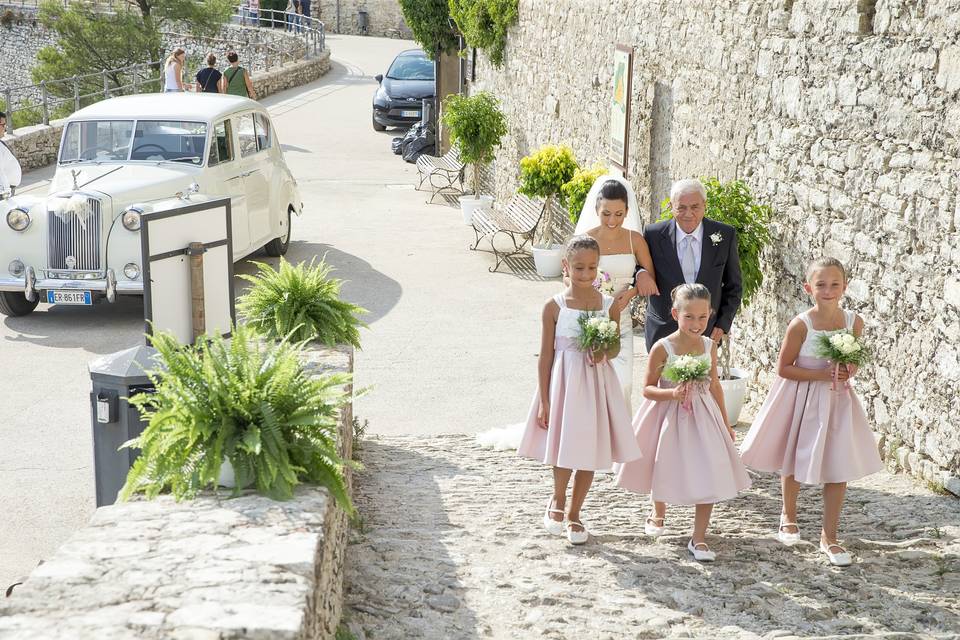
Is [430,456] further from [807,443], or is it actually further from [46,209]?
[46,209]

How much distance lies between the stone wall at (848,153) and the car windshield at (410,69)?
49.2ft

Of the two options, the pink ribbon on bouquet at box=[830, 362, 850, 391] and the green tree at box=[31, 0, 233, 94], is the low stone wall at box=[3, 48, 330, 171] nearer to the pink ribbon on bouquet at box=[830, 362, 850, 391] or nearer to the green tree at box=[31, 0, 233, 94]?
the green tree at box=[31, 0, 233, 94]

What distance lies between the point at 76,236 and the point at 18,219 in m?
0.55

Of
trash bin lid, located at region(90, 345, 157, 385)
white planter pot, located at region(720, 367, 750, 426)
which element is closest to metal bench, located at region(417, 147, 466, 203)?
white planter pot, located at region(720, 367, 750, 426)

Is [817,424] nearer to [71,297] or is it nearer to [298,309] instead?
[298,309]

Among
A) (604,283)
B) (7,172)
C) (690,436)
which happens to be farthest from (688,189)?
(7,172)

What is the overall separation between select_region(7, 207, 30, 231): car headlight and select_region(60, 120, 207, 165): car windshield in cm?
146

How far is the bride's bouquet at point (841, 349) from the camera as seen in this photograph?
16.8 ft

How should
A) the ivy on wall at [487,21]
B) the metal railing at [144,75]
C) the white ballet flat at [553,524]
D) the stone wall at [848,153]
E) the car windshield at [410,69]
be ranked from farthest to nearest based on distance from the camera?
the metal railing at [144,75], the car windshield at [410,69], the ivy on wall at [487,21], the stone wall at [848,153], the white ballet flat at [553,524]

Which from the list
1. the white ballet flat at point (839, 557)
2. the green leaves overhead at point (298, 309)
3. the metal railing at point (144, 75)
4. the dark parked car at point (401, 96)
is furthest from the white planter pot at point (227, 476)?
the metal railing at point (144, 75)

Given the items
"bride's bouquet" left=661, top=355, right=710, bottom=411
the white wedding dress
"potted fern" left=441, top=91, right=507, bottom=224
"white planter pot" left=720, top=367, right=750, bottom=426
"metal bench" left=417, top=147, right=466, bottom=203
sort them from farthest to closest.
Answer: "metal bench" left=417, top=147, right=466, bottom=203, "potted fern" left=441, top=91, right=507, bottom=224, "white planter pot" left=720, top=367, right=750, bottom=426, the white wedding dress, "bride's bouquet" left=661, top=355, right=710, bottom=411

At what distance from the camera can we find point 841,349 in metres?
5.13

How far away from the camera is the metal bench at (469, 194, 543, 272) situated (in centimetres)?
1297

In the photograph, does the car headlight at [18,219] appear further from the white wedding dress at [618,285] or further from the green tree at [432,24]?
the green tree at [432,24]
